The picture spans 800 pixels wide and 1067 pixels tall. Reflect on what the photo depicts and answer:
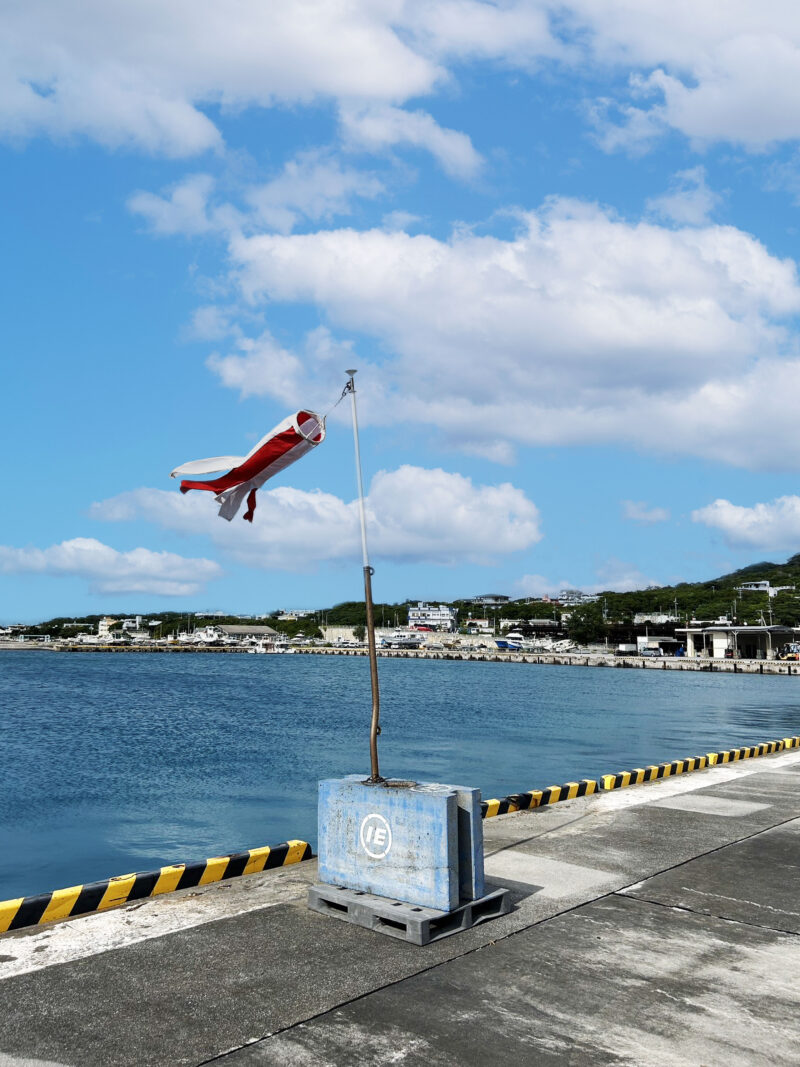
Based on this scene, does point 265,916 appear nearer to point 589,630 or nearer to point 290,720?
point 290,720

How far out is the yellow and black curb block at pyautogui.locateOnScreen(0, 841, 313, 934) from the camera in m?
7.94

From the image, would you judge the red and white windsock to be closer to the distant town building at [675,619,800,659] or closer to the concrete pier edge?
the concrete pier edge

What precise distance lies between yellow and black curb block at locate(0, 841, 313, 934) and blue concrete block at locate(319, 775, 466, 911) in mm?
1696

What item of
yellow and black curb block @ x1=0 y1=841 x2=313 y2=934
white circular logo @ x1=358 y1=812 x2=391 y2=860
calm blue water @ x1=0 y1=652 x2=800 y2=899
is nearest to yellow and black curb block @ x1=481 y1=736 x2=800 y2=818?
yellow and black curb block @ x1=0 y1=841 x2=313 y2=934

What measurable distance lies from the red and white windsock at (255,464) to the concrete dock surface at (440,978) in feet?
14.4

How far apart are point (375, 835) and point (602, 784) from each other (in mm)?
8864

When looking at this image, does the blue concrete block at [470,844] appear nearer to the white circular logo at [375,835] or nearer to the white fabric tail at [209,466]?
the white circular logo at [375,835]

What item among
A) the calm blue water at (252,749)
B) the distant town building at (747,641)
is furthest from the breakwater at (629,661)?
the calm blue water at (252,749)

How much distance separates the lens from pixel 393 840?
775 cm

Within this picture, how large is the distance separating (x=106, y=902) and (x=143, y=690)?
7461 cm

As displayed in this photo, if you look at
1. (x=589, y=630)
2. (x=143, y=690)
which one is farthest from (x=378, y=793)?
(x=589, y=630)

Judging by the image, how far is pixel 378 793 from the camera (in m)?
7.89

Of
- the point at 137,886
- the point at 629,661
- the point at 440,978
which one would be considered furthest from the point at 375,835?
the point at 629,661

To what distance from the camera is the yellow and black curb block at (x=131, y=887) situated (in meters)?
7.94
